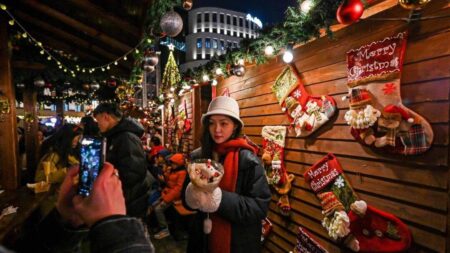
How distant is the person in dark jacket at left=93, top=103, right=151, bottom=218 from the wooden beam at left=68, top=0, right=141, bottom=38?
4.92 feet

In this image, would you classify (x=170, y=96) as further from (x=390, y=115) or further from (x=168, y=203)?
(x=390, y=115)

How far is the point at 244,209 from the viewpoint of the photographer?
6.72 feet

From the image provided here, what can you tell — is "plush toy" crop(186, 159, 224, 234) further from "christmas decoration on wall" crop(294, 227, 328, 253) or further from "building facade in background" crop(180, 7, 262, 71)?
"building facade in background" crop(180, 7, 262, 71)

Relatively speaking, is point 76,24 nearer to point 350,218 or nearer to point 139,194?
point 139,194

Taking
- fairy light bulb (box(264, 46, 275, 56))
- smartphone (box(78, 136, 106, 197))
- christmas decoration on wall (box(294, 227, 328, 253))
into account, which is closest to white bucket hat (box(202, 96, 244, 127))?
smartphone (box(78, 136, 106, 197))

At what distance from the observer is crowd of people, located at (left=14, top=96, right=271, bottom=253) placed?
0.81m

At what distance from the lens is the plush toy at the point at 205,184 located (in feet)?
6.16

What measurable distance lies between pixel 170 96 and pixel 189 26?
187 ft

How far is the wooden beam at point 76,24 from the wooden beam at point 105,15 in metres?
0.66

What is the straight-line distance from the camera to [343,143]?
3.15 meters

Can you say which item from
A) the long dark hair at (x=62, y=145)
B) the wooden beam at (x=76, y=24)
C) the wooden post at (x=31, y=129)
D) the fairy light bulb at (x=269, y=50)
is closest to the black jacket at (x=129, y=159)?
the long dark hair at (x=62, y=145)

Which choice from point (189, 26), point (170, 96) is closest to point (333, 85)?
point (170, 96)

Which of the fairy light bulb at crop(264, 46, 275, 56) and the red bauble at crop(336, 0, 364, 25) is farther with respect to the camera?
the fairy light bulb at crop(264, 46, 275, 56)

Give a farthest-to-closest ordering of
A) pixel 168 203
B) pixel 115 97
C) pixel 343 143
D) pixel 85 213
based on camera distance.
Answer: pixel 115 97 < pixel 168 203 < pixel 343 143 < pixel 85 213
